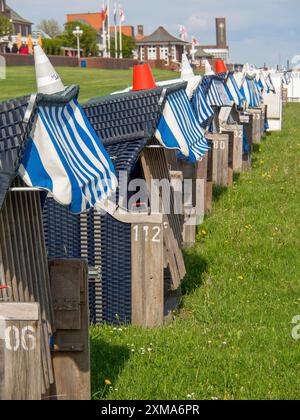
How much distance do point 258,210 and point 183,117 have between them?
441 cm

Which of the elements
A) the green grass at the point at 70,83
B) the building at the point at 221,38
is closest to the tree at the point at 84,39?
the green grass at the point at 70,83

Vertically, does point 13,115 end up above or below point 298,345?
above

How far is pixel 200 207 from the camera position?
1096 centimetres

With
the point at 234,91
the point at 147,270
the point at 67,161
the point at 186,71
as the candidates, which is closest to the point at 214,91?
the point at 186,71

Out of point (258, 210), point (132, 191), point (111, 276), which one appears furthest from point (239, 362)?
point (258, 210)

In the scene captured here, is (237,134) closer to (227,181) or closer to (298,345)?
(227,181)

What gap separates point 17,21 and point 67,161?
5342 inches

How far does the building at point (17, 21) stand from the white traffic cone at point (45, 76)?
130 meters

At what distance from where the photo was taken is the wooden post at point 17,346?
4.03 meters

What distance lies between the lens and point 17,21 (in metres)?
135

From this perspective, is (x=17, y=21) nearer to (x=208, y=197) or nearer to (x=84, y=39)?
(x=84, y=39)

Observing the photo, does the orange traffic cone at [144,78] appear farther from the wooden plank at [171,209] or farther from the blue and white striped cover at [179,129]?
the wooden plank at [171,209]

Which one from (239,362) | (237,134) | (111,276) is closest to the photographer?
(239,362)

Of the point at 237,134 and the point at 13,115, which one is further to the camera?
the point at 237,134
